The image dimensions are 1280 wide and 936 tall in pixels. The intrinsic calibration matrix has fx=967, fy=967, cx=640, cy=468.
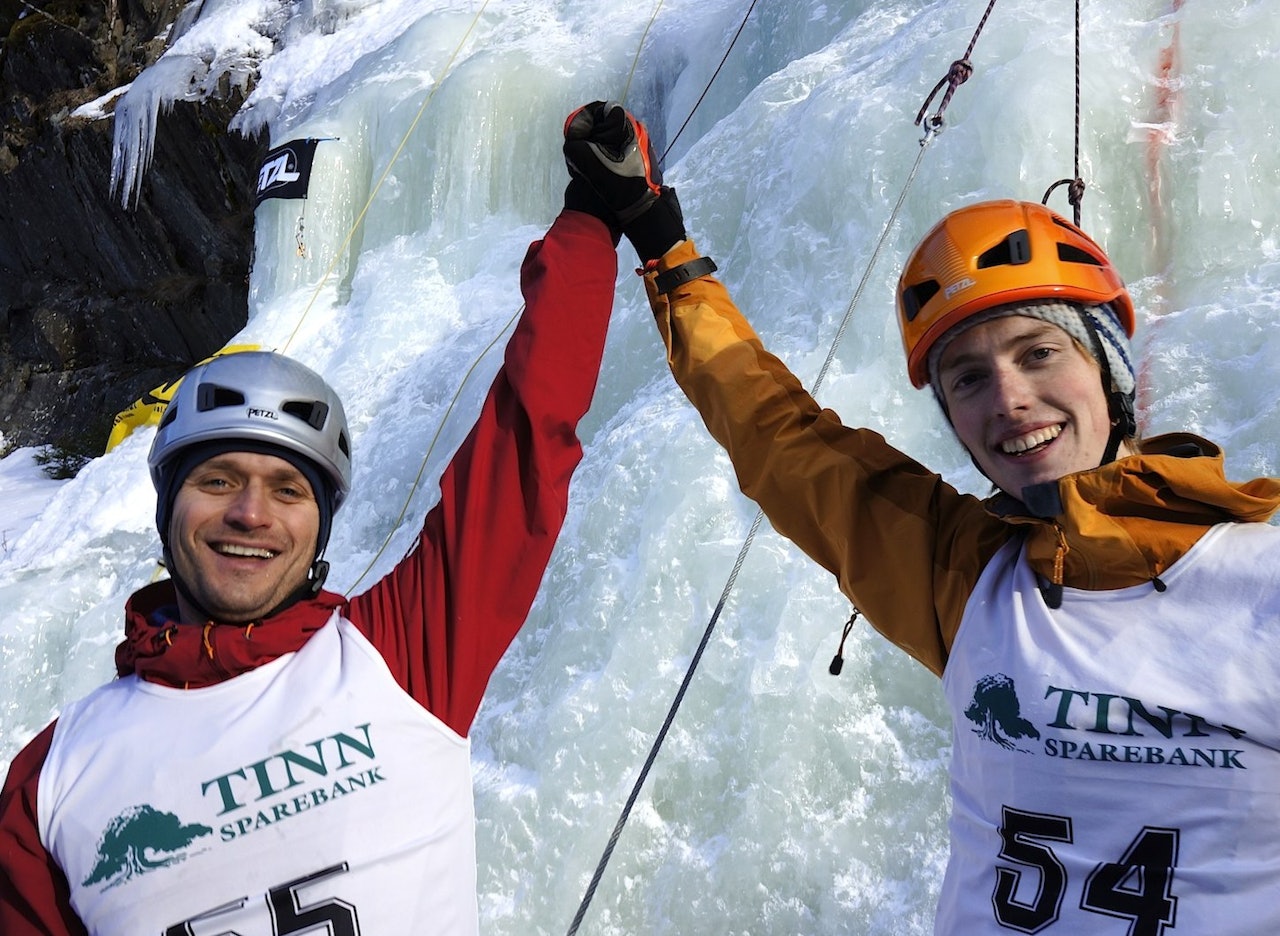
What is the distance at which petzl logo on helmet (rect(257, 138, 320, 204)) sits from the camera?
8.24 m

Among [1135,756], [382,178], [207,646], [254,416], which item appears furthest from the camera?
[382,178]

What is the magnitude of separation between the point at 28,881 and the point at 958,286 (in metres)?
1.43

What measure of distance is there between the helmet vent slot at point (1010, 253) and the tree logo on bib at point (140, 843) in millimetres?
1276

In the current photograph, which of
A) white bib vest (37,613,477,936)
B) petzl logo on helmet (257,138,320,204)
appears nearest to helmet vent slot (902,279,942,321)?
white bib vest (37,613,477,936)

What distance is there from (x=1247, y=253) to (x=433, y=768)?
2966 millimetres

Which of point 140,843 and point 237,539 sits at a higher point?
point 237,539

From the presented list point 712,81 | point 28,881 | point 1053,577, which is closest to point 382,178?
point 712,81

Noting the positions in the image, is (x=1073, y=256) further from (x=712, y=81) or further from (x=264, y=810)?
(x=712, y=81)

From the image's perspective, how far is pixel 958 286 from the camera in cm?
137

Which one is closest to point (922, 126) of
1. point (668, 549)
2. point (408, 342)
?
point (668, 549)

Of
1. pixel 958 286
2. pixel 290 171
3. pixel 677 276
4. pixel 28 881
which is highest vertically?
pixel 290 171

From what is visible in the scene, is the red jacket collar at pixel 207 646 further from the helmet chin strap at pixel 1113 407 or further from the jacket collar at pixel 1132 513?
the helmet chin strap at pixel 1113 407

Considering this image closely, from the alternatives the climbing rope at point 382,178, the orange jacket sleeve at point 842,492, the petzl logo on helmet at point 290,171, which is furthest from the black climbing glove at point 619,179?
the petzl logo on helmet at point 290,171

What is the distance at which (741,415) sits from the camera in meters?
1.50
